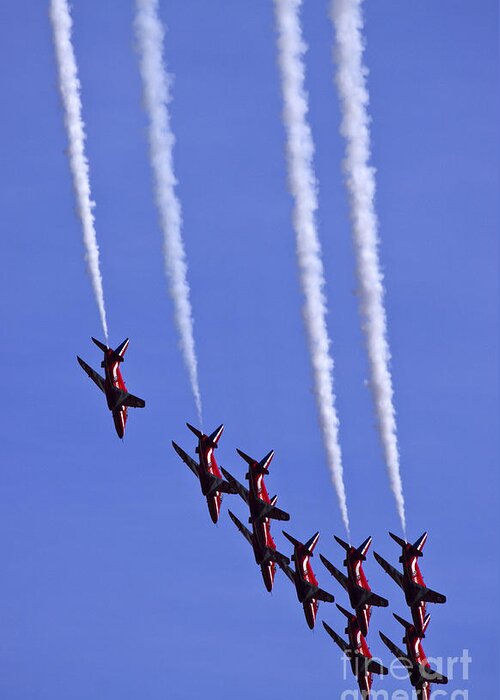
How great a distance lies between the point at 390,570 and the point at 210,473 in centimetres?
965

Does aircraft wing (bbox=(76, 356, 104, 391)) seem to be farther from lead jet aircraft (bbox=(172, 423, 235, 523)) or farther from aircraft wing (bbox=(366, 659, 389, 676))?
aircraft wing (bbox=(366, 659, 389, 676))

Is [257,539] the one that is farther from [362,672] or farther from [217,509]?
[362,672]

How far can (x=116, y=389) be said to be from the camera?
5838cm

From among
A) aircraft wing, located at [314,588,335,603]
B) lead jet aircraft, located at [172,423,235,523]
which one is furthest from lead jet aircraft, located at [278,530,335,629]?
lead jet aircraft, located at [172,423,235,523]

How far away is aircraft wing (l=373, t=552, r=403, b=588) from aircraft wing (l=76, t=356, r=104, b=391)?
15.1 m

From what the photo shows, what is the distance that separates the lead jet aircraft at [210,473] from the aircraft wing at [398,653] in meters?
12.4

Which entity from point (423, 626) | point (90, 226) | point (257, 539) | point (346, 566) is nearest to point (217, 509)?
point (257, 539)

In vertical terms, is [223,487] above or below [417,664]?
above

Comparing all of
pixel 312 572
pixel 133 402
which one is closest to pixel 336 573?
pixel 312 572

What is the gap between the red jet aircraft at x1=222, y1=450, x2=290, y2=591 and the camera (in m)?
63.3

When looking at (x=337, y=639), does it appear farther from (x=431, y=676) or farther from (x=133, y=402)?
(x=133, y=402)

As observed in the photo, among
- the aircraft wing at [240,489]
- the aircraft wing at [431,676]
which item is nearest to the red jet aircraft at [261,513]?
the aircraft wing at [240,489]

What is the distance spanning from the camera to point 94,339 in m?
57.7

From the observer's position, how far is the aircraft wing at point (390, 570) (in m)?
66.2
